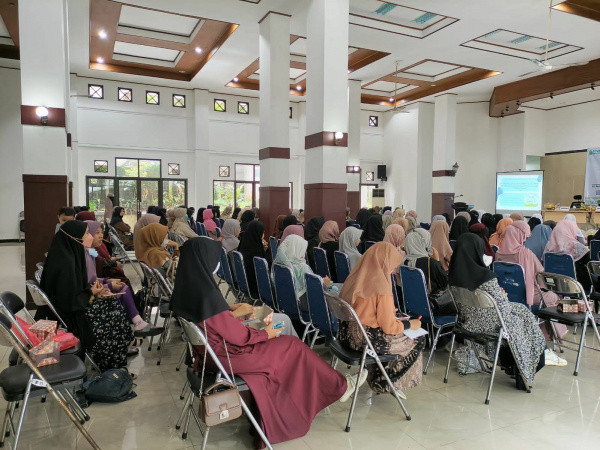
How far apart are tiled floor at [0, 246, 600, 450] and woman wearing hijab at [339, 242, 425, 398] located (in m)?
0.28

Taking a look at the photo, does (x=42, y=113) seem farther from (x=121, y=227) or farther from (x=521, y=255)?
(x=521, y=255)

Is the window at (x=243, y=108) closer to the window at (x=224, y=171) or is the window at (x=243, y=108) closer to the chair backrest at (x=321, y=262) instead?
the window at (x=224, y=171)

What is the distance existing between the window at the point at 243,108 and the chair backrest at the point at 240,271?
12.3m

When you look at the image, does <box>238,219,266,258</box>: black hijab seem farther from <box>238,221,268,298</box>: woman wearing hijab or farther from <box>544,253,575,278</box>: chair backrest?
<box>544,253,575,278</box>: chair backrest

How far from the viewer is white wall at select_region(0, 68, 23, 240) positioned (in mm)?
12898

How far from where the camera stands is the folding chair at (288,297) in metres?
3.84

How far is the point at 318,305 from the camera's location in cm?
347

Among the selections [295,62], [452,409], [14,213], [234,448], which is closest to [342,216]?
[452,409]

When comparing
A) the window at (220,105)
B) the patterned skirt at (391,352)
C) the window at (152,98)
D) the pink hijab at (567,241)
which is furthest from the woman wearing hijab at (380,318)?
the window at (220,105)

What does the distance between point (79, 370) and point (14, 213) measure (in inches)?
529

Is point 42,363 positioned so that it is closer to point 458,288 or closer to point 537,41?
point 458,288

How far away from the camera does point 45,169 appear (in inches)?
239

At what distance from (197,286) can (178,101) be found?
14201mm

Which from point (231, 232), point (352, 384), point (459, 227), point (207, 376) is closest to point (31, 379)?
point (207, 376)
